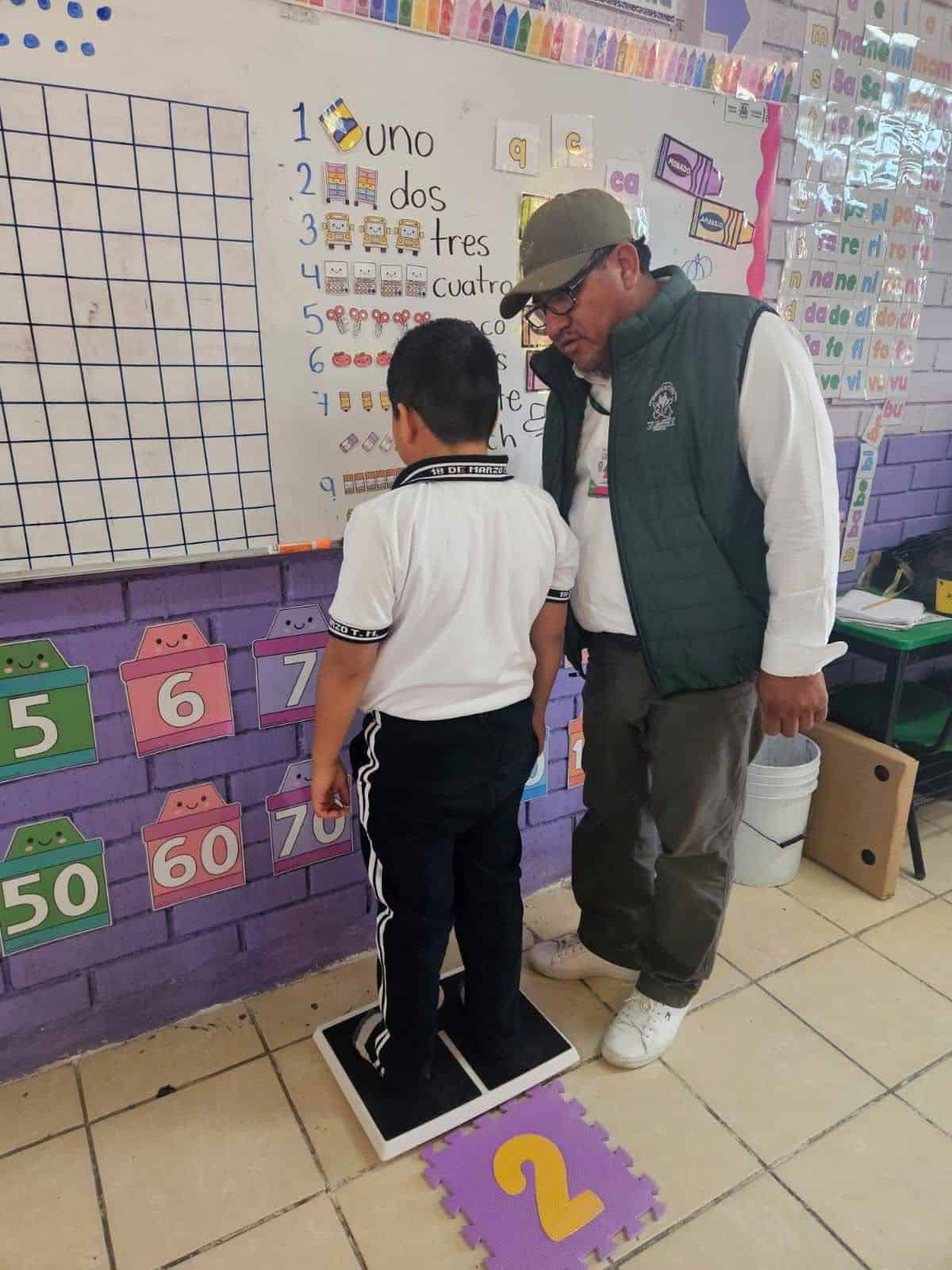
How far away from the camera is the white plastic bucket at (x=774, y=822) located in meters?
2.23

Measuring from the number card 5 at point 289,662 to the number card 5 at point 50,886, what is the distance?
41cm

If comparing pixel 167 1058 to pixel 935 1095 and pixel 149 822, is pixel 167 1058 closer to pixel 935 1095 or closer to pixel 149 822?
pixel 149 822

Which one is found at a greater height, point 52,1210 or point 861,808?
point 861,808

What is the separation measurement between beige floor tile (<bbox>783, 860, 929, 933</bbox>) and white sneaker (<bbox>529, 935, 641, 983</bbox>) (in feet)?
2.06

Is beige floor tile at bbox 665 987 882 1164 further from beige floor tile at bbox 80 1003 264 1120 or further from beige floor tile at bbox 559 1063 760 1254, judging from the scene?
beige floor tile at bbox 80 1003 264 1120

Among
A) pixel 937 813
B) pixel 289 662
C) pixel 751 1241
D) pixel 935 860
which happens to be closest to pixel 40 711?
pixel 289 662

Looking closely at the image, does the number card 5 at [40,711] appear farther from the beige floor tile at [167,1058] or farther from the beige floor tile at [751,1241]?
the beige floor tile at [751,1241]

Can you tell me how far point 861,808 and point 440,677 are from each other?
1.52 m

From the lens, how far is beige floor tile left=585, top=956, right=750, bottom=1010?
189cm

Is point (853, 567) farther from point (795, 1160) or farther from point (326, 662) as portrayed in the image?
point (326, 662)

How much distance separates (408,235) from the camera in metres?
1.59

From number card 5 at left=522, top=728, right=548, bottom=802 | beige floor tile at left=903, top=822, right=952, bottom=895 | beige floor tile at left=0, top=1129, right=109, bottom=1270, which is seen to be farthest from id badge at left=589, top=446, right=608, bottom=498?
beige floor tile at left=903, top=822, right=952, bottom=895

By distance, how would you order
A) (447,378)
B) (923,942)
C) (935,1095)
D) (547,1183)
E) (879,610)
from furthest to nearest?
(879,610), (923,942), (935,1095), (547,1183), (447,378)

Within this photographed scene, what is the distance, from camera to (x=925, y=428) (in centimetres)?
276
